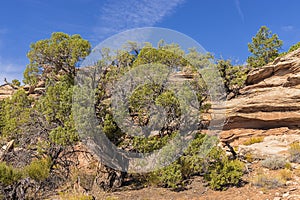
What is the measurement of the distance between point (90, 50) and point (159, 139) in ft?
14.1

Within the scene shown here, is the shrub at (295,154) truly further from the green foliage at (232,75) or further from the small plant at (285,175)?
the green foliage at (232,75)

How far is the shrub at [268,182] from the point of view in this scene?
755 cm

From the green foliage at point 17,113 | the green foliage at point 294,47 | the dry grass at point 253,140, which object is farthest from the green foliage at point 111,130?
the green foliage at point 294,47

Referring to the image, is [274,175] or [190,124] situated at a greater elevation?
[190,124]

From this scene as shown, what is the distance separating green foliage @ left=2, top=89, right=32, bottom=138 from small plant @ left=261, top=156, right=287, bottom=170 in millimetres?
8923

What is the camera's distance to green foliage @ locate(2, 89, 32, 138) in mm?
10719

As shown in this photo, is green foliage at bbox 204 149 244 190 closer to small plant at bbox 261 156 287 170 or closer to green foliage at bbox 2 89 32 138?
small plant at bbox 261 156 287 170

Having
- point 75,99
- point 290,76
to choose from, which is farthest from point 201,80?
point 75,99

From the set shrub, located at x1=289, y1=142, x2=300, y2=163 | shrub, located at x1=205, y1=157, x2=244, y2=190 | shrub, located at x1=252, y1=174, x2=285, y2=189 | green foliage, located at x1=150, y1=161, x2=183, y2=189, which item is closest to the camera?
shrub, located at x1=252, y1=174, x2=285, y2=189

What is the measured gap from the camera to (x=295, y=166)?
29.3 feet

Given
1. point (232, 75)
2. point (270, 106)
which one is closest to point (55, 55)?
point (270, 106)

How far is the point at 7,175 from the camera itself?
7371 mm

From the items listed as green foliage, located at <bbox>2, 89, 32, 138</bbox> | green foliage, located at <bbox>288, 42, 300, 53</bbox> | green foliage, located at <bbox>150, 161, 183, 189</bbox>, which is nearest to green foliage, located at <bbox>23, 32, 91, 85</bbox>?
green foliage, located at <bbox>2, 89, 32, 138</bbox>

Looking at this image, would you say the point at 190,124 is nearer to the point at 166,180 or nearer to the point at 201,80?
the point at 166,180
